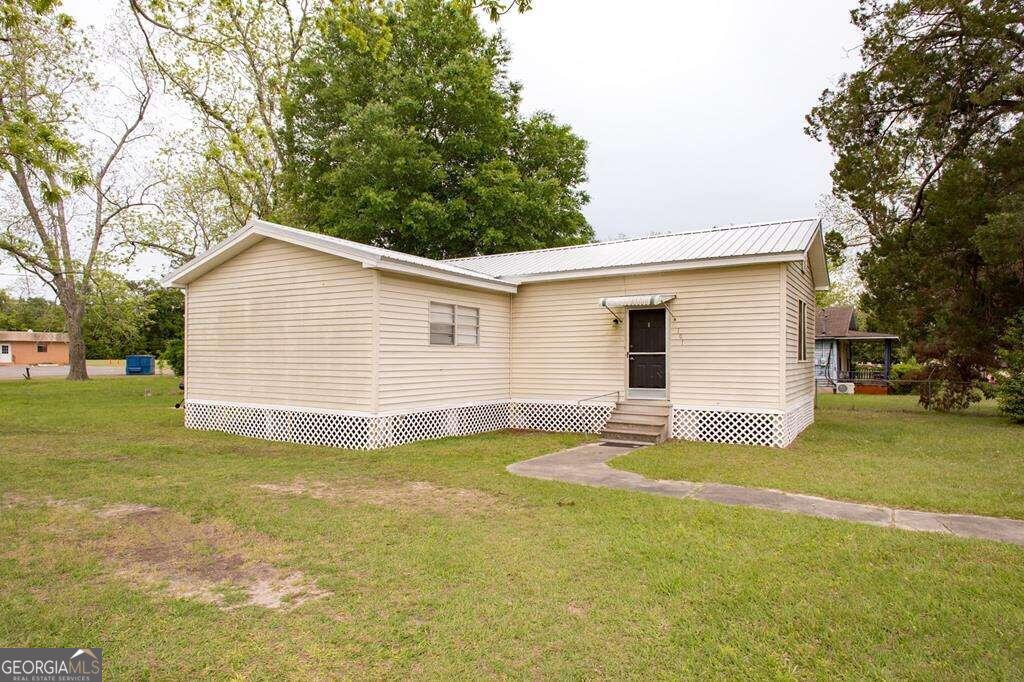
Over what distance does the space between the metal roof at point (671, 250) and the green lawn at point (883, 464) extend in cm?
347

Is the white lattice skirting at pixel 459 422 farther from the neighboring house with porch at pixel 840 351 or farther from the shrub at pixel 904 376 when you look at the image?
the neighboring house with porch at pixel 840 351

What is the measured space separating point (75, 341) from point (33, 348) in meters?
37.6

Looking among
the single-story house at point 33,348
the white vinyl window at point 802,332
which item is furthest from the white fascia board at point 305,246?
the single-story house at point 33,348

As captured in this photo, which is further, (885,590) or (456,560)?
(456,560)

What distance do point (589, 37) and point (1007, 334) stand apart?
12572mm

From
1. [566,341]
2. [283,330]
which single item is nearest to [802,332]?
[566,341]

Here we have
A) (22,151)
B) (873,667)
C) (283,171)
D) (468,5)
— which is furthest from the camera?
(283,171)

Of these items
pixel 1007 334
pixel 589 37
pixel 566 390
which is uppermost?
pixel 589 37

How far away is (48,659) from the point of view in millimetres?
3080

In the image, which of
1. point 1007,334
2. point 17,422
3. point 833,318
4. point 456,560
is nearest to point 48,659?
point 456,560

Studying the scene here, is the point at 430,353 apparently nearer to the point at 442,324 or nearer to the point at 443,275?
the point at 442,324

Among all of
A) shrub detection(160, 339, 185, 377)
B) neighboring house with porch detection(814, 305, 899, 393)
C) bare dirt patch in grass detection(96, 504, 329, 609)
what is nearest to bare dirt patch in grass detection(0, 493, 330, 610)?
bare dirt patch in grass detection(96, 504, 329, 609)

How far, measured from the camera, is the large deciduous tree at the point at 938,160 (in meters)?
13.2

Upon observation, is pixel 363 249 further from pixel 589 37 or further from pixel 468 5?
pixel 589 37
